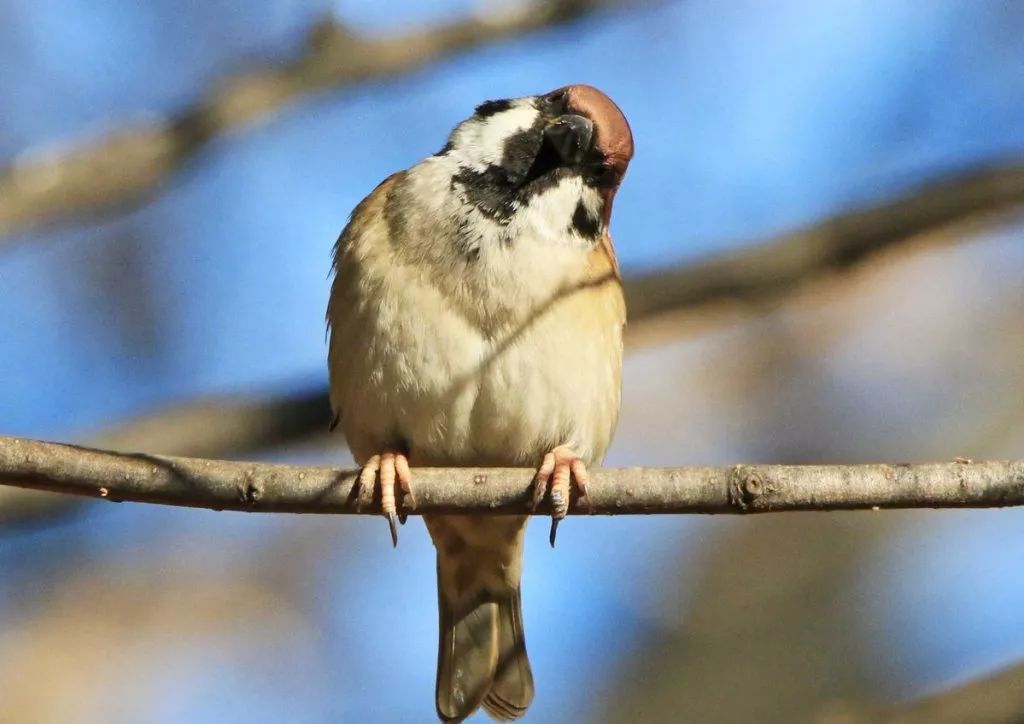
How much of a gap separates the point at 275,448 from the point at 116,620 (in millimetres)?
3923

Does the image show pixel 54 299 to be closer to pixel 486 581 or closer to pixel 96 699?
pixel 96 699

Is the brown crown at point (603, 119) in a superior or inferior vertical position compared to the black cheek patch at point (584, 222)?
superior

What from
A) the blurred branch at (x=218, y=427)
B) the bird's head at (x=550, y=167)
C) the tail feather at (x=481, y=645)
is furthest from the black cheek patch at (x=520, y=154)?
the tail feather at (x=481, y=645)

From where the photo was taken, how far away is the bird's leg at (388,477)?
3883 millimetres

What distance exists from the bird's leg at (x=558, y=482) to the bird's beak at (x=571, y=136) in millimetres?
1184

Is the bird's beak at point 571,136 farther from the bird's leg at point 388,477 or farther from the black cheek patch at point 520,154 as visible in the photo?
the bird's leg at point 388,477

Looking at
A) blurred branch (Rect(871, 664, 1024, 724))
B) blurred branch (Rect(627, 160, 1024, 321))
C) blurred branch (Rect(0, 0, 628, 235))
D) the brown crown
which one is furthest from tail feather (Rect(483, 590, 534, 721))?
blurred branch (Rect(0, 0, 628, 235))

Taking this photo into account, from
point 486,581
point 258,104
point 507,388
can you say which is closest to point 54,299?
point 258,104

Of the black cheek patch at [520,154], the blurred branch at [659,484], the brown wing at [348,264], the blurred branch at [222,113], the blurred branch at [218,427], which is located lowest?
the blurred branch at [659,484]

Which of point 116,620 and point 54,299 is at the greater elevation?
point 54,299

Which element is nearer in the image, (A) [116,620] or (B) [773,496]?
(B) [773,496]

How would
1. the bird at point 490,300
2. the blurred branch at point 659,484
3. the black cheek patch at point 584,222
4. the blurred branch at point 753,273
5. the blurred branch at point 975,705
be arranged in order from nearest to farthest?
the blurred branch at point 659,484 < the blurred branch at point 975,705 < the bird at point 490,300 < the black cheek patch at point 584,222 < the blurred branch at point 753,273

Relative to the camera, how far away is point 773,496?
3.44 m

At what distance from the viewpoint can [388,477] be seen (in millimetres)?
3955
